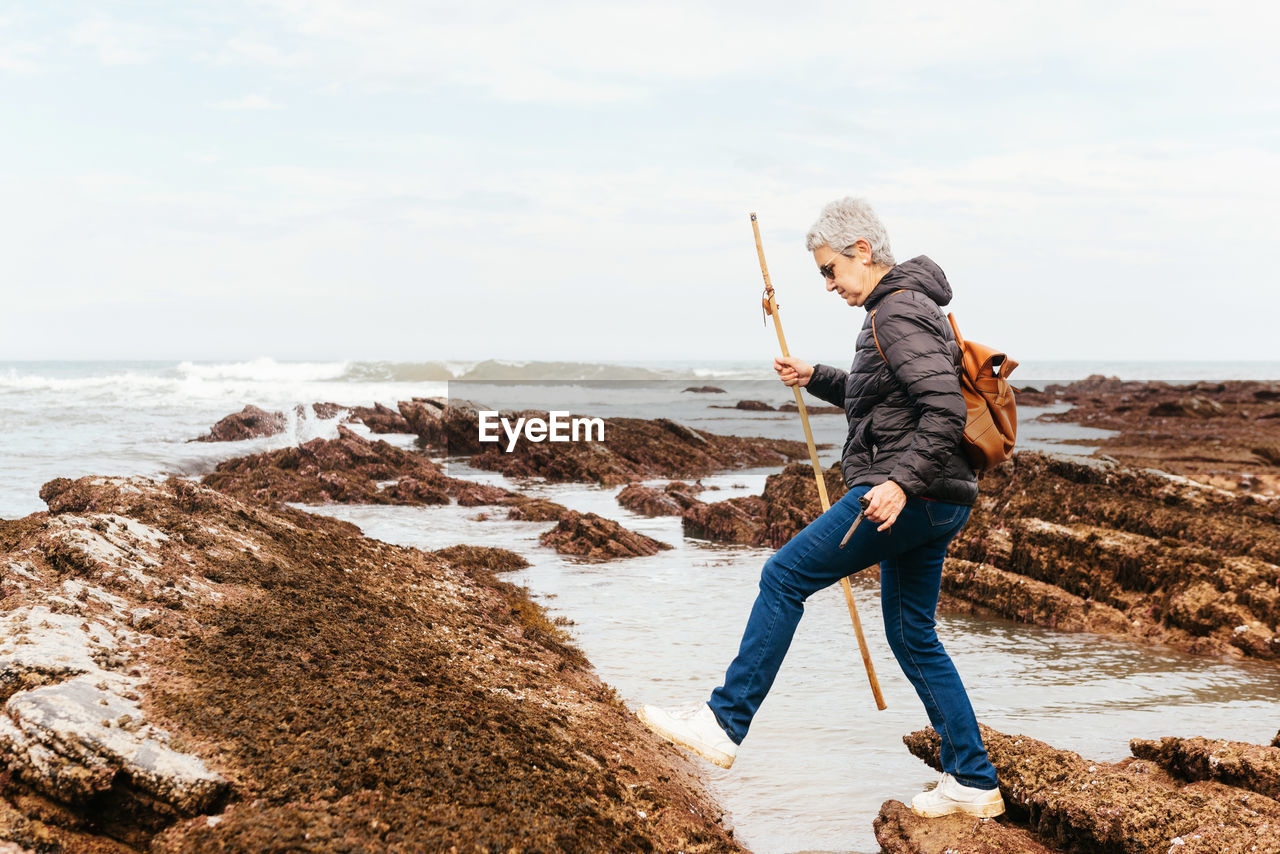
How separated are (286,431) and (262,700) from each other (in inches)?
995

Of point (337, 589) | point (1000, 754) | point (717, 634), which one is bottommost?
point (717, 634)

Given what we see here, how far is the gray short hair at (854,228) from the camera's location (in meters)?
3.49

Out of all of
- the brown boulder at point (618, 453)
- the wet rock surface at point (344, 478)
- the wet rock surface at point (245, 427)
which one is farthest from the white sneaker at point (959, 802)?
the wet rock surface at point (245, 427)

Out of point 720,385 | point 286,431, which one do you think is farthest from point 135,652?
point 720,385

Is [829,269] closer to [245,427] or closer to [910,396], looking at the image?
[910,396]

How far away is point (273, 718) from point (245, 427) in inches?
974

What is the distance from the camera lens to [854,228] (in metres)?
3.50

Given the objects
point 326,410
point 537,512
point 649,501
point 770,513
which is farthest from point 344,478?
point 326,410

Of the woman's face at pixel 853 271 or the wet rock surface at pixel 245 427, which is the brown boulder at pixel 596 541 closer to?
the woman's face at pixel 853 271

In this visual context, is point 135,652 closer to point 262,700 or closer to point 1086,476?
point 262,700

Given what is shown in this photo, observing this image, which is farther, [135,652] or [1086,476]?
[1086,476]

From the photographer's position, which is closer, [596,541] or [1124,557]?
[1124,557]

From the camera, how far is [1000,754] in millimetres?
3740

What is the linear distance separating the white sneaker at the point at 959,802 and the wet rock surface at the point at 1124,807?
0.09 meters
